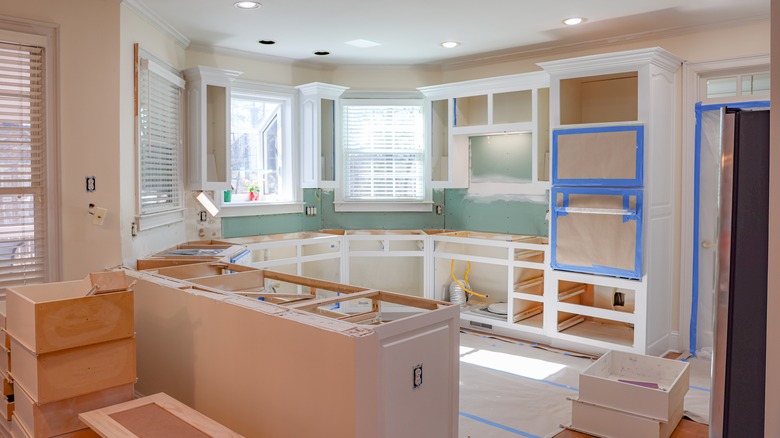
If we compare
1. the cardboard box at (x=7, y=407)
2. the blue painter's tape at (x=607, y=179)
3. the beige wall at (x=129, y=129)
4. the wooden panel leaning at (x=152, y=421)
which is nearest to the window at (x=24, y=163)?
the beige wall at (x=129, y=129)

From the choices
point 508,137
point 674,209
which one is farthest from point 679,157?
point 508,137

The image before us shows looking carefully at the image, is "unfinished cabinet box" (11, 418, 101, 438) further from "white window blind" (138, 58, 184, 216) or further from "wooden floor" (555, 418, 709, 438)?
"wooden floor" (555, 418, 709, 438)

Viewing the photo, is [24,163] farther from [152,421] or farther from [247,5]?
[152,421]

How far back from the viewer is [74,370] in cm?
245

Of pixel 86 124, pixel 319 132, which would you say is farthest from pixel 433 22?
pixel 86 124

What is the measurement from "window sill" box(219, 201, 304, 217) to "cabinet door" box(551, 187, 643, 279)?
8.48 feet

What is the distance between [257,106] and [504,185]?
100 inches

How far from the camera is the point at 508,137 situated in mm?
5738

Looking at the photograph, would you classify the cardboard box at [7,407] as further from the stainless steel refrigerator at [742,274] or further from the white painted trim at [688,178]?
the white painted trim at [688,178]

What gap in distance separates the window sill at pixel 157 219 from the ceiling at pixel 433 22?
1.44m

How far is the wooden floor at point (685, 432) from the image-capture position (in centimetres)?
291

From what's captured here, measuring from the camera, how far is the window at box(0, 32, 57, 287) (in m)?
3.32

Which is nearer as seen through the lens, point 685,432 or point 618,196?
point 685,432

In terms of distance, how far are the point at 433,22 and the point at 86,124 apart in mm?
2552
